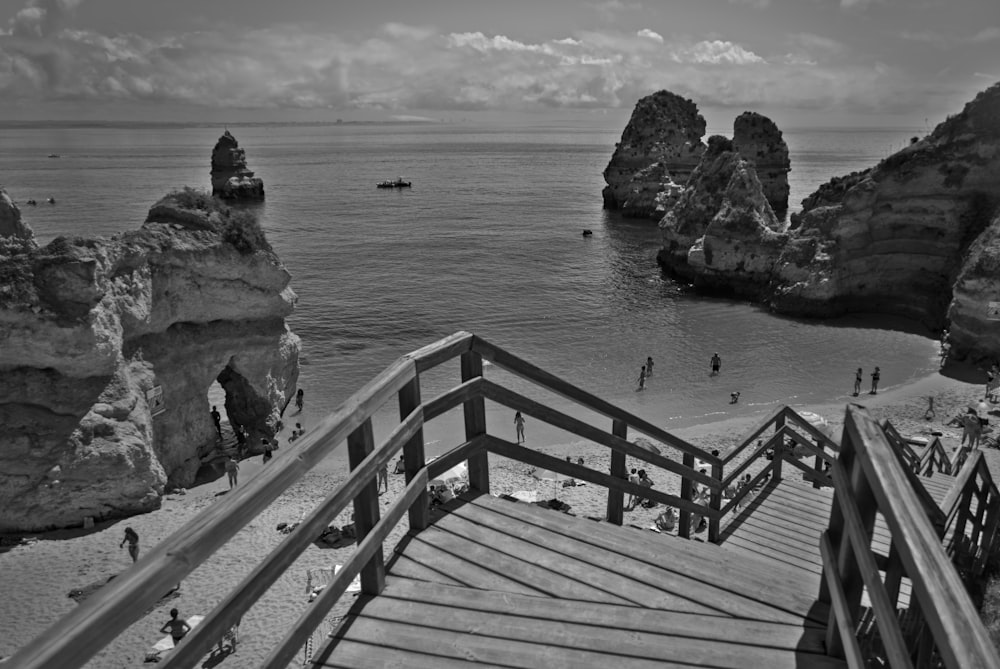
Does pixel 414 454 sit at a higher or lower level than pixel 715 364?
higher

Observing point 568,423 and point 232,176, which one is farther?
point 232,176

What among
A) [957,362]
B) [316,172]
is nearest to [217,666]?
[957,362]

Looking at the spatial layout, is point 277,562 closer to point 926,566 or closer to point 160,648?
point 926,566

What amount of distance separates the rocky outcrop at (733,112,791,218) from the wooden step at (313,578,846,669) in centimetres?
8294

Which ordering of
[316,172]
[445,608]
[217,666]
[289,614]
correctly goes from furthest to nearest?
[316,172], [289,614], [217,666], [445,608]

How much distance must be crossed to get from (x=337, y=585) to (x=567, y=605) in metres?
1.33

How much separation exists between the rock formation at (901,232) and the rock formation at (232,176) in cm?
7535

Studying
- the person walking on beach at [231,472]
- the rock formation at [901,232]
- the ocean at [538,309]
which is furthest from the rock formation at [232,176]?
the person walking on beach at [231,472]

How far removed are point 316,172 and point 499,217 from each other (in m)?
73.3

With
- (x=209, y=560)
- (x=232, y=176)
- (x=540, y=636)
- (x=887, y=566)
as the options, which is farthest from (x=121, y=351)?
(x=232, y=176)

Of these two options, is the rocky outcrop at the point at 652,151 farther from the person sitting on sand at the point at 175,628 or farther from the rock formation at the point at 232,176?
the person sitting on sand at the point at 175,628

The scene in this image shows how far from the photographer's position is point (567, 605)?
3797 millimetres

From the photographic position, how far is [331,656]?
3.33 metres

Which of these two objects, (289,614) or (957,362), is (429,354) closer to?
(289,614)
